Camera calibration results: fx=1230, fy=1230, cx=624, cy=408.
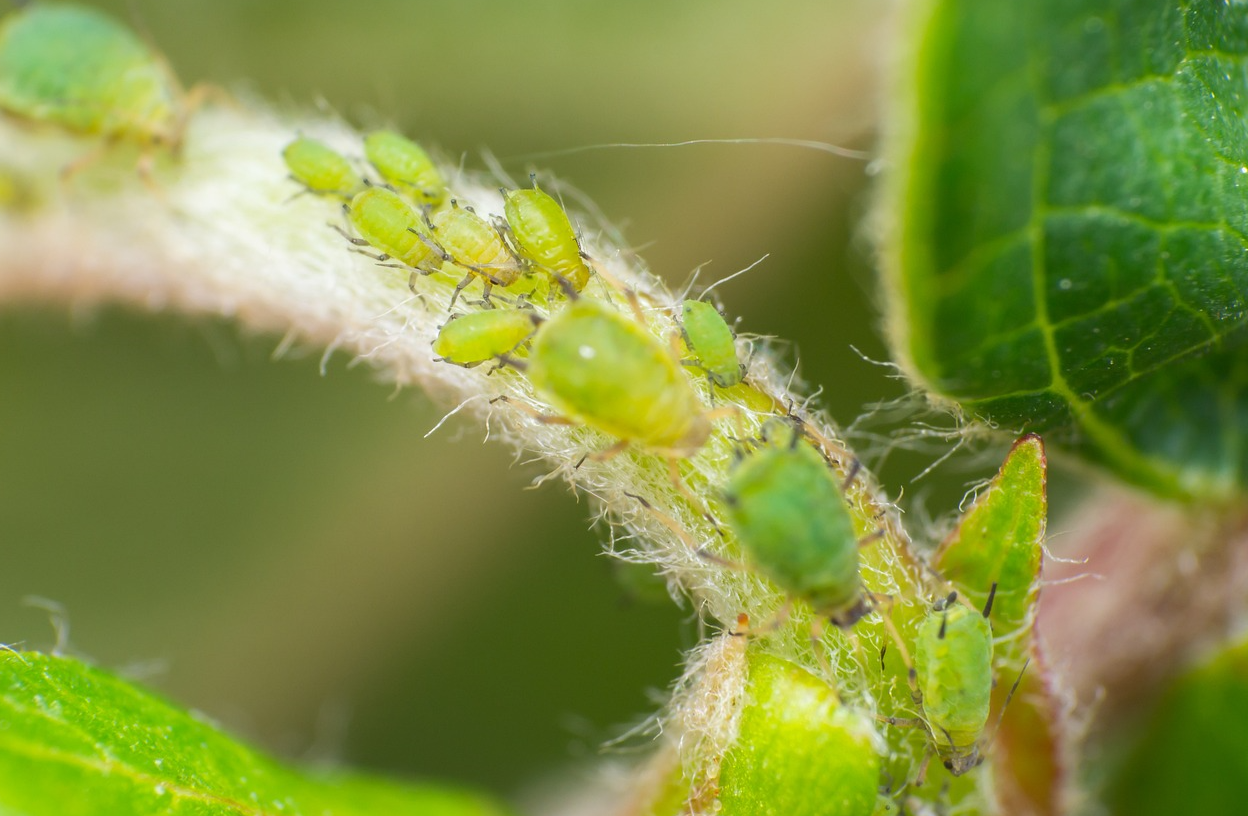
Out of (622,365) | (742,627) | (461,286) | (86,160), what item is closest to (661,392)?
(622,365)

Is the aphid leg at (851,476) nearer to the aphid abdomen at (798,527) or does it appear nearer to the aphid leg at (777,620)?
the aphid abdomen at (798,527)

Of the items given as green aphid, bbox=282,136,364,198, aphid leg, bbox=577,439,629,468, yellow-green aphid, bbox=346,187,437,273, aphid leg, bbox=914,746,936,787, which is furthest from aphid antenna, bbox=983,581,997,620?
green aphid, bbox=282,136,364,198

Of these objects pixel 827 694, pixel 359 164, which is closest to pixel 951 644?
pixel 827 694

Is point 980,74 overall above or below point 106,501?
above

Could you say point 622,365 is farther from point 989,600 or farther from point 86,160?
point 86,160

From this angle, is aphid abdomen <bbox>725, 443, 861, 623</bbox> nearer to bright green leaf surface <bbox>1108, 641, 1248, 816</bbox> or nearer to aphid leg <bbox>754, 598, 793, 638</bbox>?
aphid leg <bbox>754, 598, 793, 638</bbox>

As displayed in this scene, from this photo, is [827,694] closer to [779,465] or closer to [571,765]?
[779,465]
